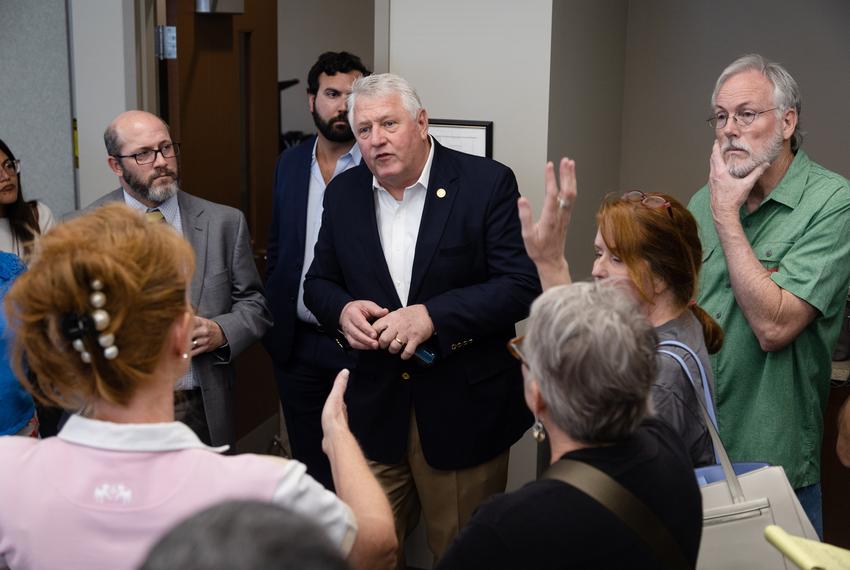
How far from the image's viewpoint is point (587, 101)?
3594 millimetres

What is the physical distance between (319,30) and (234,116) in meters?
2.58

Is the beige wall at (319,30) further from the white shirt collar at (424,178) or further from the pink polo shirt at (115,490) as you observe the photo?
the pink polo shirt at (115,490)

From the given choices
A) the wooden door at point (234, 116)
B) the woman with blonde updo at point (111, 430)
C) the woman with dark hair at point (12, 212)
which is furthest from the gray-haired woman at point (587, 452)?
the wooden door at point (234, 116)

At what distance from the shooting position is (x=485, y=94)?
3131 mm

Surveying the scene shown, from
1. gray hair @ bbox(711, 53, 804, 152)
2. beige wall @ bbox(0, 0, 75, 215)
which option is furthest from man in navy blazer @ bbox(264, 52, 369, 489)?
gray hair @ bbox(711, 53, 804, 152)

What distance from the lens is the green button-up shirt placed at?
2201mm

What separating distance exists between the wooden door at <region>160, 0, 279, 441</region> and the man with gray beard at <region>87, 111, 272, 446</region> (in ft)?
2.88

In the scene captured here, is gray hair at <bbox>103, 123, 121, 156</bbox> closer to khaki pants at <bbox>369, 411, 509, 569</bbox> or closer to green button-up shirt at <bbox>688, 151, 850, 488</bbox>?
khaki pants at <bbox>369, 411, 509, 569</bbox>

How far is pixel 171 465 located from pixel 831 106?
11.9ft

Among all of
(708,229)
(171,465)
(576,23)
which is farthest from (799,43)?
(171,465)

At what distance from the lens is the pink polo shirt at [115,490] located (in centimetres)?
126

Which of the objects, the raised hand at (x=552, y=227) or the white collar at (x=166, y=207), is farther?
the white collar at (x=166, y=207)

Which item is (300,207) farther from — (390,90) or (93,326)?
(93,326)

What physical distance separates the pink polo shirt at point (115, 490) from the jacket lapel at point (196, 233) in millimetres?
1419
